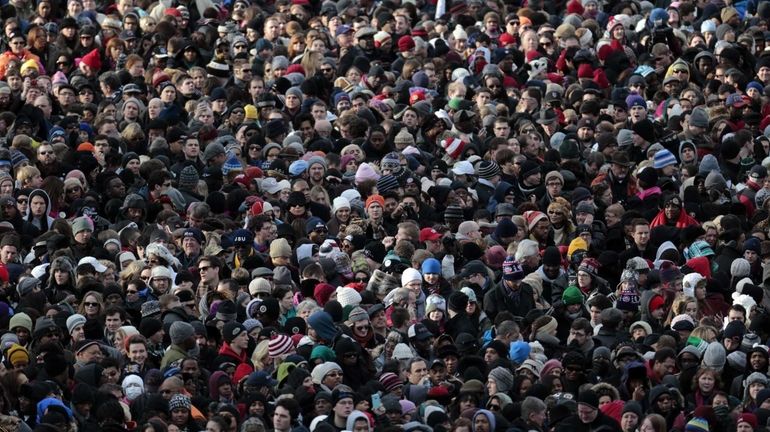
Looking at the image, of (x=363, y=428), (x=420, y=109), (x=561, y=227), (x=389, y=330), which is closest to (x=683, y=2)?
(x=420, y=109)

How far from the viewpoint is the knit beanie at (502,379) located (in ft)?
78.5

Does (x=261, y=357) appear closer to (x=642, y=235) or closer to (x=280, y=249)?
(x=280, y=249)

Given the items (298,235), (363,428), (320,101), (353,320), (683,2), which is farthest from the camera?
(683,2)

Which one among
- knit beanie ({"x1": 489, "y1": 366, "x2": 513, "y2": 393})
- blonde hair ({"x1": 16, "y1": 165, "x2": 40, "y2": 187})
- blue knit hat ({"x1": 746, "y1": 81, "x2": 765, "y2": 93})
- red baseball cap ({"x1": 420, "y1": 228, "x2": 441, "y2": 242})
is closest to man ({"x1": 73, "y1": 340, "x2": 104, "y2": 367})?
knit beanie ({"x1": 489, "y1": 366, "x2": 513, "y2": 393})

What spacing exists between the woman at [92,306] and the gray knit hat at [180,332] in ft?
2.72

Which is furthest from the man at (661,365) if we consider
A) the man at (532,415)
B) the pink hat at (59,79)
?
the pink hat at (59,79)

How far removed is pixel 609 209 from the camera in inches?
1114

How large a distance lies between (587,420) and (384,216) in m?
5.22

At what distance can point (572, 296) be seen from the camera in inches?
1019

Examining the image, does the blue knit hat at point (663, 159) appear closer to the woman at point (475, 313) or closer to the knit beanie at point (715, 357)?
the woman at point (475, 313)

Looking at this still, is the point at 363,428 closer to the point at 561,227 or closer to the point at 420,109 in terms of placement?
the point at 561,227

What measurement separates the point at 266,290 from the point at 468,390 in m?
2.77

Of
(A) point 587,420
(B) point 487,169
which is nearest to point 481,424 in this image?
(A) point 587,420

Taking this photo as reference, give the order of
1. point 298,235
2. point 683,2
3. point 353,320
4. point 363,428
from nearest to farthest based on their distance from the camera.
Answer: point 363,428, point 353,320, point 298,235, point 683,2
